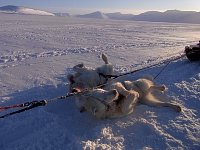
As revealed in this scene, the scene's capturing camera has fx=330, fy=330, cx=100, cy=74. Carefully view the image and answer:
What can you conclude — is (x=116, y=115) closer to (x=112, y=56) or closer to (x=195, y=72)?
(x=195, y=72)

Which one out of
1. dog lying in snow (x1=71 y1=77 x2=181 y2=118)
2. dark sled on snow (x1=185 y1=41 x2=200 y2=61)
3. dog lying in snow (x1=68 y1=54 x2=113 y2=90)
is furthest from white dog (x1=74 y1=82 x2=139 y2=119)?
dark sled on snow (x1=185 y1=41 x2=200 y2=61)

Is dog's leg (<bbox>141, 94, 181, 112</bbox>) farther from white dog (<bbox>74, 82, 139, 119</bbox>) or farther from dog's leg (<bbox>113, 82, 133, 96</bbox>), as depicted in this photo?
dog's leg (<bbox>113, 82, 133, 96</bbox>)

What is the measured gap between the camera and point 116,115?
12.0 ft

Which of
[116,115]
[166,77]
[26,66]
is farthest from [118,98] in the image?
[26,66]

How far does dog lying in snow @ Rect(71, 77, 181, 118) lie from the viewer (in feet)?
11.4

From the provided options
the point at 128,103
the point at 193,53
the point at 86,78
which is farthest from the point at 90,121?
the point at 193,53

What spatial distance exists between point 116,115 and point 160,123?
0.49 m

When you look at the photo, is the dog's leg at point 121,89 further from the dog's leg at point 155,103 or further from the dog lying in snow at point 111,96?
the dog's leg at point 155,103

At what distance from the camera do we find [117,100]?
3.62 metres

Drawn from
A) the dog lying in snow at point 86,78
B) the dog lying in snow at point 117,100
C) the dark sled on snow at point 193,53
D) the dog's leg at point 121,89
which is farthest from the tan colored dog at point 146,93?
the dark sled on snow at point 193,53

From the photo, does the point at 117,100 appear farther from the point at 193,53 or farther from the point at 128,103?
the point at 193,53

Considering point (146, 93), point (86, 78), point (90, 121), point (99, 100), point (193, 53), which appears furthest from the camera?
point (193, 53)

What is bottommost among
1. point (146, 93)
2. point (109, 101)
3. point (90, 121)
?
point (90, 121)

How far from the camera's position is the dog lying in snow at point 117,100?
348cm
